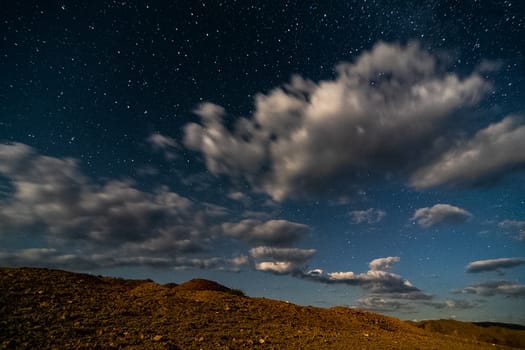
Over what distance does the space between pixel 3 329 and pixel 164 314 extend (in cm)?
715

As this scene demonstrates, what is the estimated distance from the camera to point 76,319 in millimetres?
13812

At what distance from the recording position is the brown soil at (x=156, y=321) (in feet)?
39.1

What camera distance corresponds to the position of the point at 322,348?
14.6 m

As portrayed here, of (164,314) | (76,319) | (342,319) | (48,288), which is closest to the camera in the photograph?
(76,319)

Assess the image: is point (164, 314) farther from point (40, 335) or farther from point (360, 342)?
point (360, 342)

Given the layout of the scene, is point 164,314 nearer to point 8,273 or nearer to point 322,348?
point 322,348

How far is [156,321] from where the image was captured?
15.2 metres

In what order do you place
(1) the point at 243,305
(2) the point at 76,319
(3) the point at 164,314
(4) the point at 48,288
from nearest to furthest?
(2) the point at 76,319 → (3) the point at 164,314 → (4) the point at 48,288 → (1) the point at 243,305

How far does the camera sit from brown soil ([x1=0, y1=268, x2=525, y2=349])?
11.9 meters

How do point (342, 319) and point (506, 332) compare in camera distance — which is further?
point (506, 332)

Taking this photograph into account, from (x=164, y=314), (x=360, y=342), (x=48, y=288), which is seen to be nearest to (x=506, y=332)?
(x=360, y=342)

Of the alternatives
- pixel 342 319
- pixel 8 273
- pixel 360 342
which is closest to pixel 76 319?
pixel 8 273

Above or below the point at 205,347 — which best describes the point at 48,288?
above

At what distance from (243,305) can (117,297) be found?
339 inches
